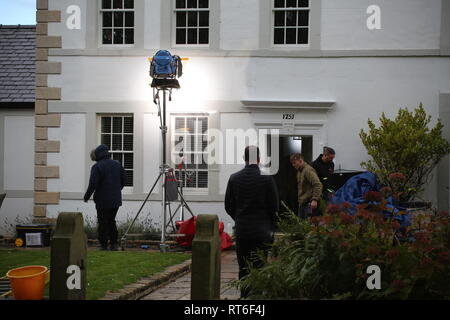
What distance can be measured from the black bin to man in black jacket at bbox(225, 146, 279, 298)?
6.83 meters

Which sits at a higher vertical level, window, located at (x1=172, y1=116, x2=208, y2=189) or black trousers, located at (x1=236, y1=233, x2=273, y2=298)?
window, located at (x1=172, y1=116, x2=208, y2=189)

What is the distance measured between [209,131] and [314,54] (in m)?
2.70

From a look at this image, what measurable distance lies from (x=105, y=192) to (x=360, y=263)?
707 centimetres

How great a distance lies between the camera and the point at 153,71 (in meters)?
12.0

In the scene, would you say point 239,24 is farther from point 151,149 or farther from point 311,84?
point 151,149

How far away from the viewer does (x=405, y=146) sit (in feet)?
40.8

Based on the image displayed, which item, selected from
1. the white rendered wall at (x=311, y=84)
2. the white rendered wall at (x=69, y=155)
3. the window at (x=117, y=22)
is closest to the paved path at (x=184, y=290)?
the white rendered wall at (x=311, y=84)

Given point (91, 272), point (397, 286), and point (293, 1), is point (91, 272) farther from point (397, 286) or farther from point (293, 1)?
point (293, 1)

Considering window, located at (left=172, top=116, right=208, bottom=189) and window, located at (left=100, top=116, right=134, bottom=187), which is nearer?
window, located at (left=172, top=116, right=208, bottom=189)

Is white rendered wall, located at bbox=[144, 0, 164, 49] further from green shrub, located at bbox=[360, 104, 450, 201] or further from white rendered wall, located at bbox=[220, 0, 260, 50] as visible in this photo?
green shrub, located at bbox=[360, 104, 450, 201]

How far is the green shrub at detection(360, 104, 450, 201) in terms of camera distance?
12445 mm

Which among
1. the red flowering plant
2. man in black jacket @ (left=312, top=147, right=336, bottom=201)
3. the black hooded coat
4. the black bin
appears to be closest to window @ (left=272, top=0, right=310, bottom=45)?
man in black jacket @ (left=312, top=147, right=336, bottom=201)
